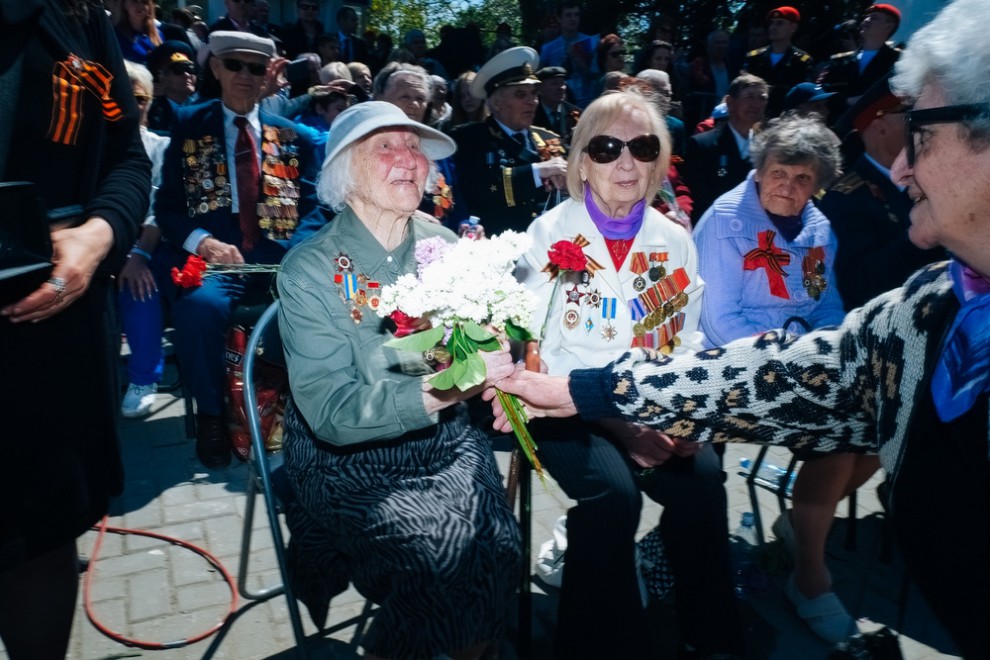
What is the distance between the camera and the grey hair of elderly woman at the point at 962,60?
4.56ft

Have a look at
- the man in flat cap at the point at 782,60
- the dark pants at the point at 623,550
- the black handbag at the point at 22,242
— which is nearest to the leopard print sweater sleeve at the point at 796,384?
the dark pants at the point at 623,550

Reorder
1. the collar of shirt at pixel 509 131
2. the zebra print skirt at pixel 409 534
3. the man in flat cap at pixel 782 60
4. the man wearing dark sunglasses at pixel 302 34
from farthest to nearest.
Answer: the man wearing dark sunglasses at pixel 302 34 < the man in flat cap at pixel 782 60 < the collar of shirt at pixel 509 131 < the zebra print skirt at pixel 409 534

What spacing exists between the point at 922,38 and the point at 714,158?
4651 mm

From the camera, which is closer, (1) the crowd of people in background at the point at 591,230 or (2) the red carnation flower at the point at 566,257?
(2) the red carnation flower at the point at 566,257

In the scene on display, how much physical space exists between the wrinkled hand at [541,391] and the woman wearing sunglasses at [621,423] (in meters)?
0.38

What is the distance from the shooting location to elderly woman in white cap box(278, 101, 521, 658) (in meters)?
2.10

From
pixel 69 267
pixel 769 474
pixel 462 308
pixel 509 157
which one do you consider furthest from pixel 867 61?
pixel 69 267

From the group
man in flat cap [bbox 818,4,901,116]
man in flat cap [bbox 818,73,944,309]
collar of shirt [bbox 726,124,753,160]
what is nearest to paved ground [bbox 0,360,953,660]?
man in flat cap [bbox 818,73,944,309]

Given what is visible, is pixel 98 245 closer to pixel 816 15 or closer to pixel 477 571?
pixel 477 571

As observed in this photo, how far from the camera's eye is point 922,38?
153 centimetres

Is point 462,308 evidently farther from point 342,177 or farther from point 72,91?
point 72,91

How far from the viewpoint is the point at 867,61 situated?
7.78 m

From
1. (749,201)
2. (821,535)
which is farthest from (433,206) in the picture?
(821,535)

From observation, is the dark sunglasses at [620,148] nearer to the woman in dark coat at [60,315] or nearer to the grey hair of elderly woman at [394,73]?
the woman in dark coat at [60,315]
